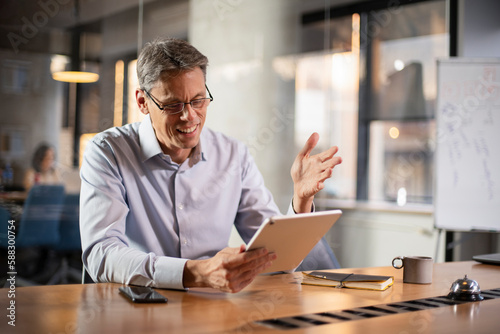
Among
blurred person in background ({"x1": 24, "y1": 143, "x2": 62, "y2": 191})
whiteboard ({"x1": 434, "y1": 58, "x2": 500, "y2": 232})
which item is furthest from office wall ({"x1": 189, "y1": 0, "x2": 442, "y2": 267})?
blurred person in background ({"x1": 24, "y1": 143, "x2": 62, "y2": 191})

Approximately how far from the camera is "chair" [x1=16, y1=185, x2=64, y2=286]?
11.4 ft

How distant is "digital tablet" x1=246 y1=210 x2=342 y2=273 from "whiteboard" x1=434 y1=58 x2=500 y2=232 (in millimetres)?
2563

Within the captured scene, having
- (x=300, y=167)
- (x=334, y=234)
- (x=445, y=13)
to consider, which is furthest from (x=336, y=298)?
(x=445, y=13)

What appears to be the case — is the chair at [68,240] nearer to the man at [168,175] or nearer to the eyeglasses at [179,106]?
the man at [168,175]

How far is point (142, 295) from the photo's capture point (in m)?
1.41

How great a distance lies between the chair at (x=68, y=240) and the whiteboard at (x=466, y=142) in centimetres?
243

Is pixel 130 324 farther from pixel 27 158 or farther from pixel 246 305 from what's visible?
pixel 27 158

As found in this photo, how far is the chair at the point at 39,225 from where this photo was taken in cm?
347

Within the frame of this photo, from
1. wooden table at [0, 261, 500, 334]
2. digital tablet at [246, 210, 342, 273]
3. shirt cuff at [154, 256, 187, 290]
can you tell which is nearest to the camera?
wooden table at [0, 261, 500, 334]

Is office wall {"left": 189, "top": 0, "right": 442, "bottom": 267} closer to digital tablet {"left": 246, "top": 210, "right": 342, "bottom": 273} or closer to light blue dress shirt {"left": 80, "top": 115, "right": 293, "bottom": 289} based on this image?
light blue dress shirt {"left": 80, "top": 115, "right": 293, "bottom": 289}

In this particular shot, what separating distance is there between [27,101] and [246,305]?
2.46 meters

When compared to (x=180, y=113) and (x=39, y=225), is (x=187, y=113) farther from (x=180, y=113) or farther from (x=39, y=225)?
(x=39, y=225)

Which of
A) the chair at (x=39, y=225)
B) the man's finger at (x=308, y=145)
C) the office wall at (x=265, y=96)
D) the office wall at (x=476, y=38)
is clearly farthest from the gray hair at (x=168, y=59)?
the office wall at (x=476, y=38)

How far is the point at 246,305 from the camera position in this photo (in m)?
1.40
